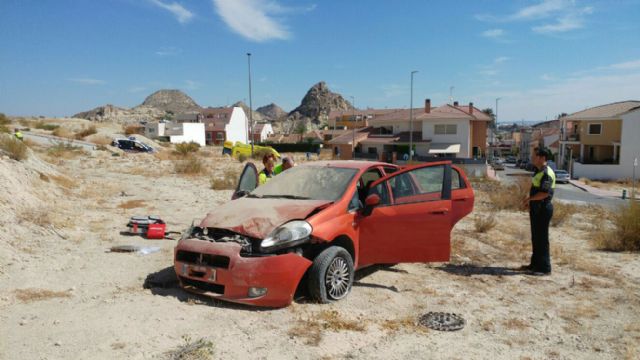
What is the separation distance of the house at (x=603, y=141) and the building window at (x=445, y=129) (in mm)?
13848

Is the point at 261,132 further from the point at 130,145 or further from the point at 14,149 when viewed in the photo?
the point at 14,149

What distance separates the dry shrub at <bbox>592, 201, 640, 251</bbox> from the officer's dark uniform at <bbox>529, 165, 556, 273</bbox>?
9.19 ft

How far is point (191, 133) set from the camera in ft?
260

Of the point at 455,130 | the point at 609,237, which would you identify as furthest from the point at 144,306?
the point at 455,130

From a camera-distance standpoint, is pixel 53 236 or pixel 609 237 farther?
pixel 609 237

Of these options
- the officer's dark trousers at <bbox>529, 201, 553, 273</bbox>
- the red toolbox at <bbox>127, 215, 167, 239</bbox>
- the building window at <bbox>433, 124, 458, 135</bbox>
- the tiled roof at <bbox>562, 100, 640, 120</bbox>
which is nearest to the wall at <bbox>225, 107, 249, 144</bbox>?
the building window at <bbox>433, 124, 458, 135</bbox>

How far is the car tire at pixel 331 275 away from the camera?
466 cm

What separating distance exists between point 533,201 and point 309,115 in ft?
589

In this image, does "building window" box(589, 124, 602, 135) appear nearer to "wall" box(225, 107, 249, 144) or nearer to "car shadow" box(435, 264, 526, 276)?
"car shadow" box(435, 264, 526, 276)

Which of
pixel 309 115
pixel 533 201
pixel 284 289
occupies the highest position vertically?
pixel 309 115

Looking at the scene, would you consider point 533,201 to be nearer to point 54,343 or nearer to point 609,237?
point 609,237

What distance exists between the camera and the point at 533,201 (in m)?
6.47

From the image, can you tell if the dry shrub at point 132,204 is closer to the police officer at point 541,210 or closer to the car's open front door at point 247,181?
the car's open front door at point 247,181

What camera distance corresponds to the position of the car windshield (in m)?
5.45
